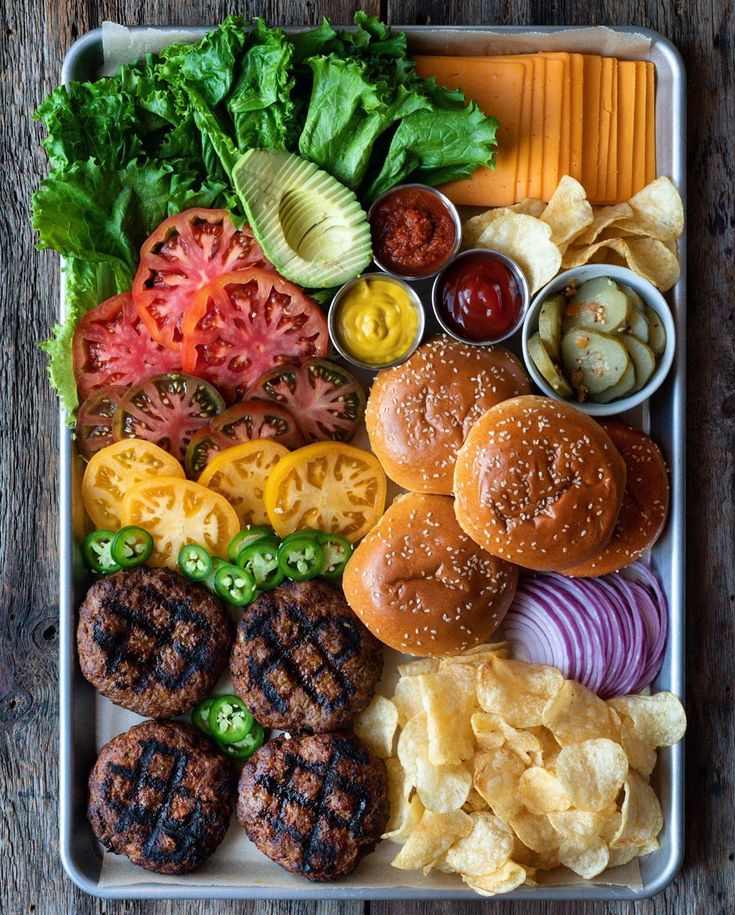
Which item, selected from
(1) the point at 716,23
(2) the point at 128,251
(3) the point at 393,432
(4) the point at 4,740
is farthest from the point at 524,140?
(4) the point at 4,740

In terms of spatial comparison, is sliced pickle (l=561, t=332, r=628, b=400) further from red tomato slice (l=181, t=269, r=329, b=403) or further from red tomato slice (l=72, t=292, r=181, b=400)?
red tomato slice (l=72, t=292, r=181, b=400)

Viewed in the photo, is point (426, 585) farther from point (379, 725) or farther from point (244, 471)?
point (244, 471)

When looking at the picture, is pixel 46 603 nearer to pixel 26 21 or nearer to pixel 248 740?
pixel 248 740

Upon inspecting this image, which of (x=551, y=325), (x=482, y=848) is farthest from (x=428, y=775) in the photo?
(x=551, y=325)

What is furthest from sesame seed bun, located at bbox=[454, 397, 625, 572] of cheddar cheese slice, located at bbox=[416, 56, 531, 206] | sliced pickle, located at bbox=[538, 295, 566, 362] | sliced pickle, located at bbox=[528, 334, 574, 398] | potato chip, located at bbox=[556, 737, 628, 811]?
cheddar cheese slice, located at bbox=[416, 56, 531, 206]

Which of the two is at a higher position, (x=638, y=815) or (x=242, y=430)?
(x=242, y=430)
